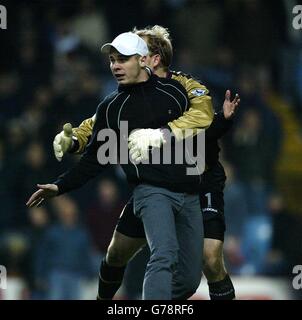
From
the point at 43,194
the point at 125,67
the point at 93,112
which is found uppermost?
the point at 93,112

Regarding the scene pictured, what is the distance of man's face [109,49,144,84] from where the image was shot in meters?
5.03

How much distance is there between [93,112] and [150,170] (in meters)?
3.31

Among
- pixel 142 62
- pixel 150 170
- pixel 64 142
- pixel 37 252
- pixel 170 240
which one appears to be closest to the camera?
pixel 170 240

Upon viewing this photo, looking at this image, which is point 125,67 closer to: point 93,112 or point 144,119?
point 144,119

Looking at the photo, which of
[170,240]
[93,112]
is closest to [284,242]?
[93,112]

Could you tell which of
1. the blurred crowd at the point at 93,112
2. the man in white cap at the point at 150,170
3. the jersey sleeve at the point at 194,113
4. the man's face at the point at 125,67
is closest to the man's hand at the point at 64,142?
the man in white cap at the point at 150,170

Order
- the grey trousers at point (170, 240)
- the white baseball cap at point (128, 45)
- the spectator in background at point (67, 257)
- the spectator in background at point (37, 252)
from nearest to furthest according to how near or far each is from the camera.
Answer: the grey trousers at point (170, 240) < the white baseball cap at point (128, 45) < the spectator in background at point (67, 257) < the spectator in background at point (37, 252)

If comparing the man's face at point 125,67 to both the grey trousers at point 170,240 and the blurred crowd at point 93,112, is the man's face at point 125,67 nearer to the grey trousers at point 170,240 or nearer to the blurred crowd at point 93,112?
the grey trousers at point 170,240

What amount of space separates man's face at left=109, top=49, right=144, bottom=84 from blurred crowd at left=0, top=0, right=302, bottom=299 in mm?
2850

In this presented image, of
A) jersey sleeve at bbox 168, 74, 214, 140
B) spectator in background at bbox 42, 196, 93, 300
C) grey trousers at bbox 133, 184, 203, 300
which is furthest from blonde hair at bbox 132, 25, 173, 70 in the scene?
spectator in background at bbox 42, 196, 93, 300

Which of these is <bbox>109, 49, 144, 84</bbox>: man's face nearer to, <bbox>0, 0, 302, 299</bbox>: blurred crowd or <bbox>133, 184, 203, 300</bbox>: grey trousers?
<bbox>133, 184, 203, 300</bbox>: grey trousers

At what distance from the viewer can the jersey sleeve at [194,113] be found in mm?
5020

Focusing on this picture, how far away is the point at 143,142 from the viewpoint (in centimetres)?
489

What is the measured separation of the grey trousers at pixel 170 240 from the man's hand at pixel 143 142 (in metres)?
0.15
